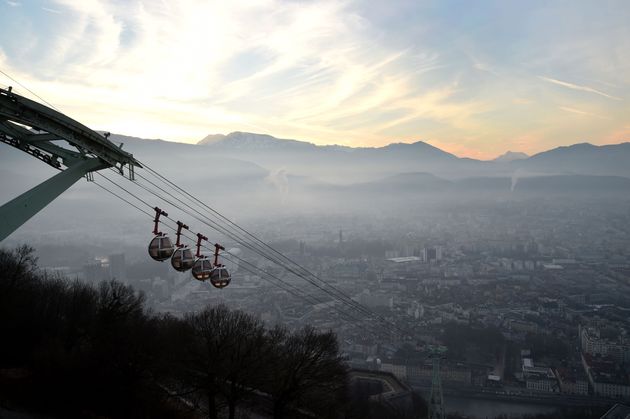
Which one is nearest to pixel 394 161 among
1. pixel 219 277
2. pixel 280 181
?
pixel 280 181

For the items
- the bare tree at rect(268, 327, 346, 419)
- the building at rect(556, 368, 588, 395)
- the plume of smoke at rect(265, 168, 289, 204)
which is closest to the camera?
the bare tree at rect(268, 327, 346, 419)

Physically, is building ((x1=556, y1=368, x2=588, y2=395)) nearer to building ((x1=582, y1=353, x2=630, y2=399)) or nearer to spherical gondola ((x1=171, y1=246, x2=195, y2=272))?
building ((x1=582, y1=353, x2=630, y2=399))

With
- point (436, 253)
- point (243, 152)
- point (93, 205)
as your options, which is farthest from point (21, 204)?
point (243, 152)

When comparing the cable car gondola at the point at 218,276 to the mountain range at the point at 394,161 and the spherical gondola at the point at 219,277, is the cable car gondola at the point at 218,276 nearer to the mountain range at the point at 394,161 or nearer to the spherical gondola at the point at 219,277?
the spherical gondola at the point at 219,277

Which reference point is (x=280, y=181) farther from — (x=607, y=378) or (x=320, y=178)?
(x=607, y=378)

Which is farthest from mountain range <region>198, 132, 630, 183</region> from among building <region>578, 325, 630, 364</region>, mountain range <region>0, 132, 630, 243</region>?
building <region>578, 325, 630, 364</region>

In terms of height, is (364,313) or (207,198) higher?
(207,198)

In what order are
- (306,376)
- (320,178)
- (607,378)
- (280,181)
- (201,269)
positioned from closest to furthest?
(201,269)
(306,376)
(607,378)
(280,181)
(320,178)

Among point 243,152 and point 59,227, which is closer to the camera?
point 59,227

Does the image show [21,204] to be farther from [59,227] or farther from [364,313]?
[59,227]
